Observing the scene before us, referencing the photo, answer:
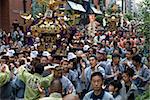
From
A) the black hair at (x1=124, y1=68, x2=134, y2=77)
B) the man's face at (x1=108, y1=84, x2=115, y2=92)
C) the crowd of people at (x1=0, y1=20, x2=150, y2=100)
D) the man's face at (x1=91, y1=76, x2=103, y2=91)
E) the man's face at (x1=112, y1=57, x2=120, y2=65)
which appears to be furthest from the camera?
the man's face at (x1=112, y1=57, x2=120, y2=65)

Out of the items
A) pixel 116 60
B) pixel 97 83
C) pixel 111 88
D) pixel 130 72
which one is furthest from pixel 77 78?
pixel 97 83

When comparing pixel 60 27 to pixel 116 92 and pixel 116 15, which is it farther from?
pixel 116 15

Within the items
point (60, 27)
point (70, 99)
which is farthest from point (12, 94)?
point (60, 27)

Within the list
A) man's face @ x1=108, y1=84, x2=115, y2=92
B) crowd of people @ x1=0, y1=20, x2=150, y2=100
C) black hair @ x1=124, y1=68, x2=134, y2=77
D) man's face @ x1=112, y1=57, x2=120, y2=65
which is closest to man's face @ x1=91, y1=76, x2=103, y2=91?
crowd of people @ x1=0, y1=20, x2=150, y2=100

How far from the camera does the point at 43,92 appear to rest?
8.99m

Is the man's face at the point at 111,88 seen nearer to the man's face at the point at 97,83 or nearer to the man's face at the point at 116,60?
the man's face at the point at 97,83

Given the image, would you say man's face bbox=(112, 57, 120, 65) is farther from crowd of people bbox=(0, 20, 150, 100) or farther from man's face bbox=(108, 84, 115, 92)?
man's face bbox=(108, 84, 115, 92)

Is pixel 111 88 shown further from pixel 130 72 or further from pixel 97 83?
pixel 97 83

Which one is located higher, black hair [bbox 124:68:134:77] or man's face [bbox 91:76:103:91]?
man's face [bbox 91:76:103:91]

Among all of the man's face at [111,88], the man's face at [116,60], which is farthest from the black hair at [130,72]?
the man's face at [116,60]

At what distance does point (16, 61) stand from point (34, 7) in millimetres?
20256

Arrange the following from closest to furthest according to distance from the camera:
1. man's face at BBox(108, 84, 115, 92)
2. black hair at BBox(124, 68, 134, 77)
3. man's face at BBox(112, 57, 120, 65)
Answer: man's face at BBox(108, 84, 115, 92) → black hair at BBox(124, 68, 134, 77) → man's face at BBox(112, 57, 120, 65)

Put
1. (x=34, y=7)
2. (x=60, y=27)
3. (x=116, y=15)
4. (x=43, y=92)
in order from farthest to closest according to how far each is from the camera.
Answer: (x=116, y=15) < (x=34, y=7) < (x=60, y=27) < (x=43, y=92)

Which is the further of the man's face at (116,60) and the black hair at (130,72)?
the man's face at (116,60)
